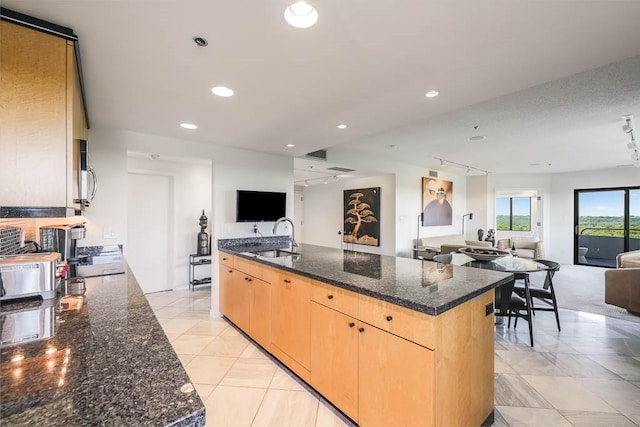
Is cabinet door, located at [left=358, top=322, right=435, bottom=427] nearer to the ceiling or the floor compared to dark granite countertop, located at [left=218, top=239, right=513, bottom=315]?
nearer to the floor

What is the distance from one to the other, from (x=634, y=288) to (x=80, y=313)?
18.2ft

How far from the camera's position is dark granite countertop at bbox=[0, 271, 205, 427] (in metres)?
0.66

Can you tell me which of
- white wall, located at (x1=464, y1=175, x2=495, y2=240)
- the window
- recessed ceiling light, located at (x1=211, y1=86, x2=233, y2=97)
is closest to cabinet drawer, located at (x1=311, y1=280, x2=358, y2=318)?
recessed ceiling light, located at (x1=211, y1=86, x2=233, y2=97)

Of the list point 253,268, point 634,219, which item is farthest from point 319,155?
point 634,219

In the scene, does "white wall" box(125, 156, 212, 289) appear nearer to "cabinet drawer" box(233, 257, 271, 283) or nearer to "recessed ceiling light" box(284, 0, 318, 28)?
"cabinet drawer" box(233, 257, 271, 283)

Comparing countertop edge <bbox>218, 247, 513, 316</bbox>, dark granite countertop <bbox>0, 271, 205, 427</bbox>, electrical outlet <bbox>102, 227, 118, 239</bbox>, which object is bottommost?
dark granite countertop <bbox>0, 271, 205, 427</bbox>

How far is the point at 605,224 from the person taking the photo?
24.2ft

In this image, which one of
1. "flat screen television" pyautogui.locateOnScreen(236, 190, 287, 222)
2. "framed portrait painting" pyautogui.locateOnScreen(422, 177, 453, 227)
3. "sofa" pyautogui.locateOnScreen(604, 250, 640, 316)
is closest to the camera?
"sofa" pyautogui.locateOnScreen(604, 250, 640, 316)

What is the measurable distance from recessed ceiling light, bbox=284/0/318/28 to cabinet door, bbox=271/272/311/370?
1602 millimetres

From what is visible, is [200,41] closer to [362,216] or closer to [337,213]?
[362,216]

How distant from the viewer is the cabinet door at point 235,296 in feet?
9.96

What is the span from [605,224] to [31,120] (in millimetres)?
10612

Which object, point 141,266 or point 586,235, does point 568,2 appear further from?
point 586,235

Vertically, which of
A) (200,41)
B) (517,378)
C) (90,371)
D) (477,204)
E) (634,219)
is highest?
(200,41)
